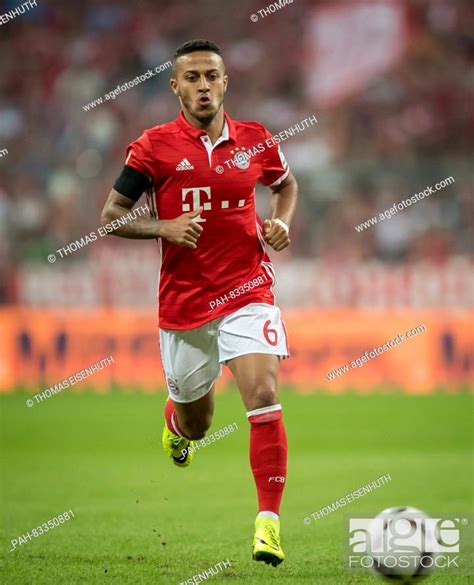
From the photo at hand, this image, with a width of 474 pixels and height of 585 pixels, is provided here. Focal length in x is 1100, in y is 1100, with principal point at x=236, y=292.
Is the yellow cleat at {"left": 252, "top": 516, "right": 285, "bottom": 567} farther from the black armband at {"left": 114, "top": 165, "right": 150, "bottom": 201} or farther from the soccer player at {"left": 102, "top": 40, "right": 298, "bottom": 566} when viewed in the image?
the black armband at {"left": 114, "top": 165, "right": 150, "bottom": 201}

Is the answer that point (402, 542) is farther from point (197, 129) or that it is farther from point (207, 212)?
point (197, 129)

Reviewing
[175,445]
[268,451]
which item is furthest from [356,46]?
[268,451]

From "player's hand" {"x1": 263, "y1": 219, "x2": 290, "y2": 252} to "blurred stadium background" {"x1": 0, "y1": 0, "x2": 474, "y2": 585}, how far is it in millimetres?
1757

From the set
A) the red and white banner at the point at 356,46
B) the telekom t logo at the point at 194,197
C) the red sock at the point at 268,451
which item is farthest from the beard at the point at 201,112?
the red and white banner at the point at 356,46

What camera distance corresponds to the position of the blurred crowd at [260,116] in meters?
19.0

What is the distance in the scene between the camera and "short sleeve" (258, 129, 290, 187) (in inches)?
264

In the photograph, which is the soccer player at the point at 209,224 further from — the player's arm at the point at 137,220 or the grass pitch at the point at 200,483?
the grass pitch at the point at 200,483

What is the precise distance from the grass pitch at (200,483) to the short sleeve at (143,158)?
2.19 meters

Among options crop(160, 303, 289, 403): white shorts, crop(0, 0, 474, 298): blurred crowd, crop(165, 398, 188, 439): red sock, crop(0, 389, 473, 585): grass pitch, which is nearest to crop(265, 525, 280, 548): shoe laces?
crop(0, 389, 473, 585): grass pitch

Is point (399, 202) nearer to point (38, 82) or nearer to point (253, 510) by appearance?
point (38, 82)

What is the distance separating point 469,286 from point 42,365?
22.2 feet

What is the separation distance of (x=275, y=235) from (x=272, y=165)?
0.77 meters

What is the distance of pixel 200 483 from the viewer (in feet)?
31.5

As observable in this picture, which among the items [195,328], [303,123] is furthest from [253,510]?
[303,123]
